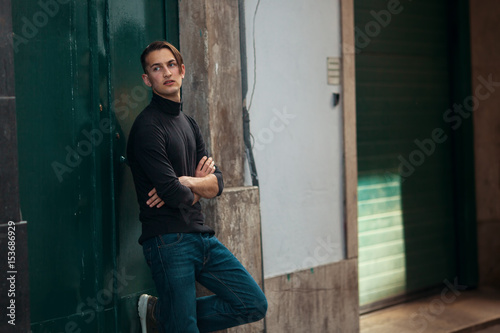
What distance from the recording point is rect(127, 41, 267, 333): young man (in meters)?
3.87

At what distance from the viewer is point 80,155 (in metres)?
4.29

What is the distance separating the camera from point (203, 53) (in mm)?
4824

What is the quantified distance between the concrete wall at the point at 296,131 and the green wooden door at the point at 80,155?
1018 millimetres

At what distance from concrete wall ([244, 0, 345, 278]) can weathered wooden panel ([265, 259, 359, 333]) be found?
99 mm

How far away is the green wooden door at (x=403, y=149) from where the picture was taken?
6.81m

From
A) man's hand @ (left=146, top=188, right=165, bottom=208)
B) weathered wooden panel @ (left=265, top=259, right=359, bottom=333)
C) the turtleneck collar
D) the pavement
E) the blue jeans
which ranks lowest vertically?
the pavement

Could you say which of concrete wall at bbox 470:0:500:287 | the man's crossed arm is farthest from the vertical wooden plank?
→ concrete wall at bbox 470:0:500:287

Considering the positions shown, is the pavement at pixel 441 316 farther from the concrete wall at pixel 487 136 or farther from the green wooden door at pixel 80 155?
the green wooden door at pixel 80 155

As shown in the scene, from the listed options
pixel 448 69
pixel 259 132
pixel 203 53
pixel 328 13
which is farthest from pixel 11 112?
pixel 448 69

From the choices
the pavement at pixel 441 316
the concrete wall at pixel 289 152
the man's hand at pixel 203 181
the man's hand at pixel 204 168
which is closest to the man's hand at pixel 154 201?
the man's hand at pixel 203 181

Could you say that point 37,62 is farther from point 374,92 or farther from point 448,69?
point 448,69

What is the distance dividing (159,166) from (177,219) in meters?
0.36

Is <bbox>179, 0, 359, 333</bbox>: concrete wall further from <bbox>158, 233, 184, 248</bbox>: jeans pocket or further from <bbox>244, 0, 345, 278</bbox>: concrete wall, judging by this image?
<bbox>158, 233, 184, 248</bbox>: jeans pocket

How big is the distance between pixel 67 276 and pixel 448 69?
5421 millimetres
